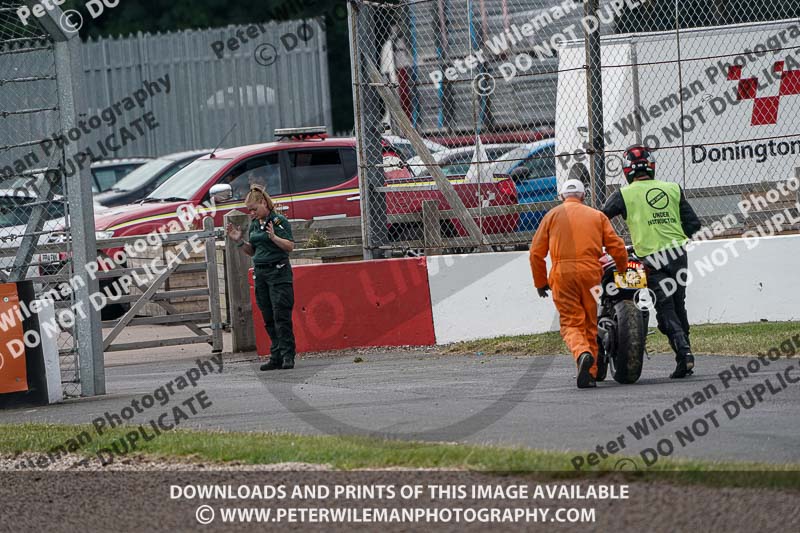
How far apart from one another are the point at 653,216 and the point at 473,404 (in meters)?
2.34

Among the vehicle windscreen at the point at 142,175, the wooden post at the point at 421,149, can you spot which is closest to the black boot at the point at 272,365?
the wooden post at the point at 421,149

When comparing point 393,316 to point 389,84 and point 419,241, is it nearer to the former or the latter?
point 419,241

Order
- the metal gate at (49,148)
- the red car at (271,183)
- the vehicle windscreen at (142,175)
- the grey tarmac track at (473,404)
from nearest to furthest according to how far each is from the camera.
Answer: the grey tarmac track at (473,404) < the metal gate at (49,148) < the red car at (271,183) < the vehicle windscreen at (142,175)

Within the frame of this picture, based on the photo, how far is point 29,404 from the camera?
1071 cm

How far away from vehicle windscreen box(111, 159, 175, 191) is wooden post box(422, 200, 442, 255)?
459 inches

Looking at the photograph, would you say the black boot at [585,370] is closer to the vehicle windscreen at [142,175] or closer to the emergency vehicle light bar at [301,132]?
the emergency vehicle light bar at [301,132]

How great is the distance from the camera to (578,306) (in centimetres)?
970

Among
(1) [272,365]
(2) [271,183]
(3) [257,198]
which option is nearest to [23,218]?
(3) [257,198]

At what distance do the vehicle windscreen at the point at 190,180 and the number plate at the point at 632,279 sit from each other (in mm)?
8834

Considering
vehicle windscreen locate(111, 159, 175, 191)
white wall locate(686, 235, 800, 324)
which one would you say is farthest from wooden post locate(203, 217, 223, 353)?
vehicle windscreen locate(111, 159, 175, 191)

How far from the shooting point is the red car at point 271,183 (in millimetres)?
17344

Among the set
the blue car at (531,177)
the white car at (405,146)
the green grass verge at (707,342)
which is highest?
the white car at (405,146)

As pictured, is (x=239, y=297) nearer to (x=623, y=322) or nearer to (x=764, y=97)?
(x=623, y=322)

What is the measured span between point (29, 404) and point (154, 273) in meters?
4.14
